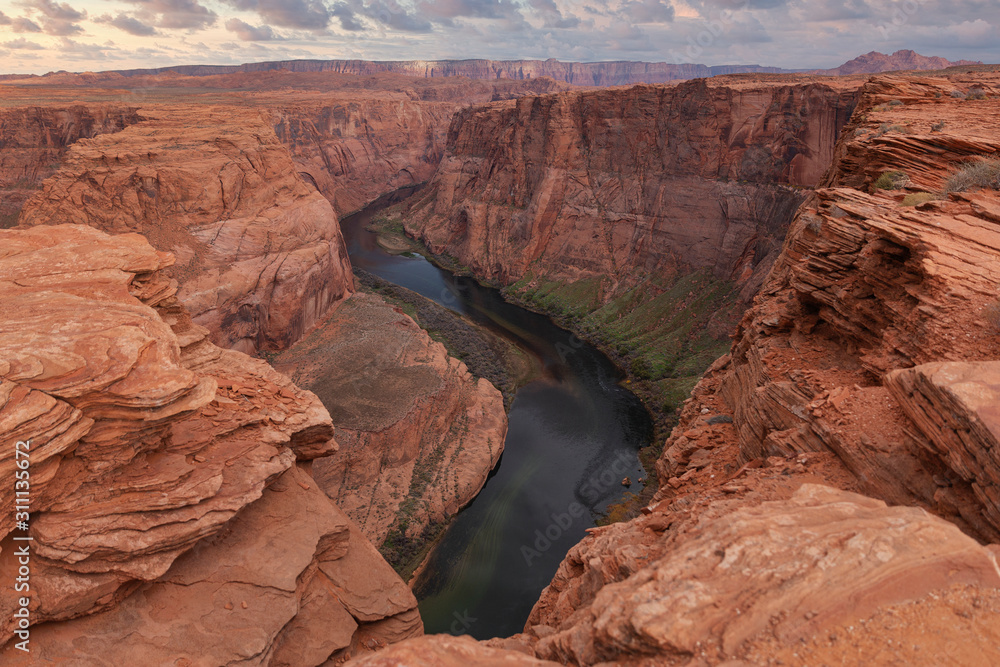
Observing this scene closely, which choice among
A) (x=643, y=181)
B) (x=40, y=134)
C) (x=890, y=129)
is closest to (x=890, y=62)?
(x=643, y=181)

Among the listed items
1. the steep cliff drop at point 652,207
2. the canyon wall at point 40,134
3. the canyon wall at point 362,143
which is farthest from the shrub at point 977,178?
the canyon wall at point 362,143

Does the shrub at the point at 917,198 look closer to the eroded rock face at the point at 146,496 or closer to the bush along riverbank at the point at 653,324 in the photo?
the eroded rock face at the point at 146,496

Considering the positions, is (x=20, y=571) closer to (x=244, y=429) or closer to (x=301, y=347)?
(x=244, y=429)

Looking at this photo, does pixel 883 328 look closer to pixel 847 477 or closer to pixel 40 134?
pixel 847 477

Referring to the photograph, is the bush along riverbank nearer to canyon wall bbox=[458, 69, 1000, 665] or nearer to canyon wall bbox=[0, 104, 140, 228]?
canyon wall bbox=[458, 69, 1000, 665]

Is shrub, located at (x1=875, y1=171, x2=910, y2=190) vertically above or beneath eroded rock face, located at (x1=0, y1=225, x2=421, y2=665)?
above

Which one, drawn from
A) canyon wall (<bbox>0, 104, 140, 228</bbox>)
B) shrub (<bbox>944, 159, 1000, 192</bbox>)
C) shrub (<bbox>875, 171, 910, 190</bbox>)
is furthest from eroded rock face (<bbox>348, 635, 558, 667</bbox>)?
canyon wall (<bbox>0, 104, 140, 228</bbox>)
